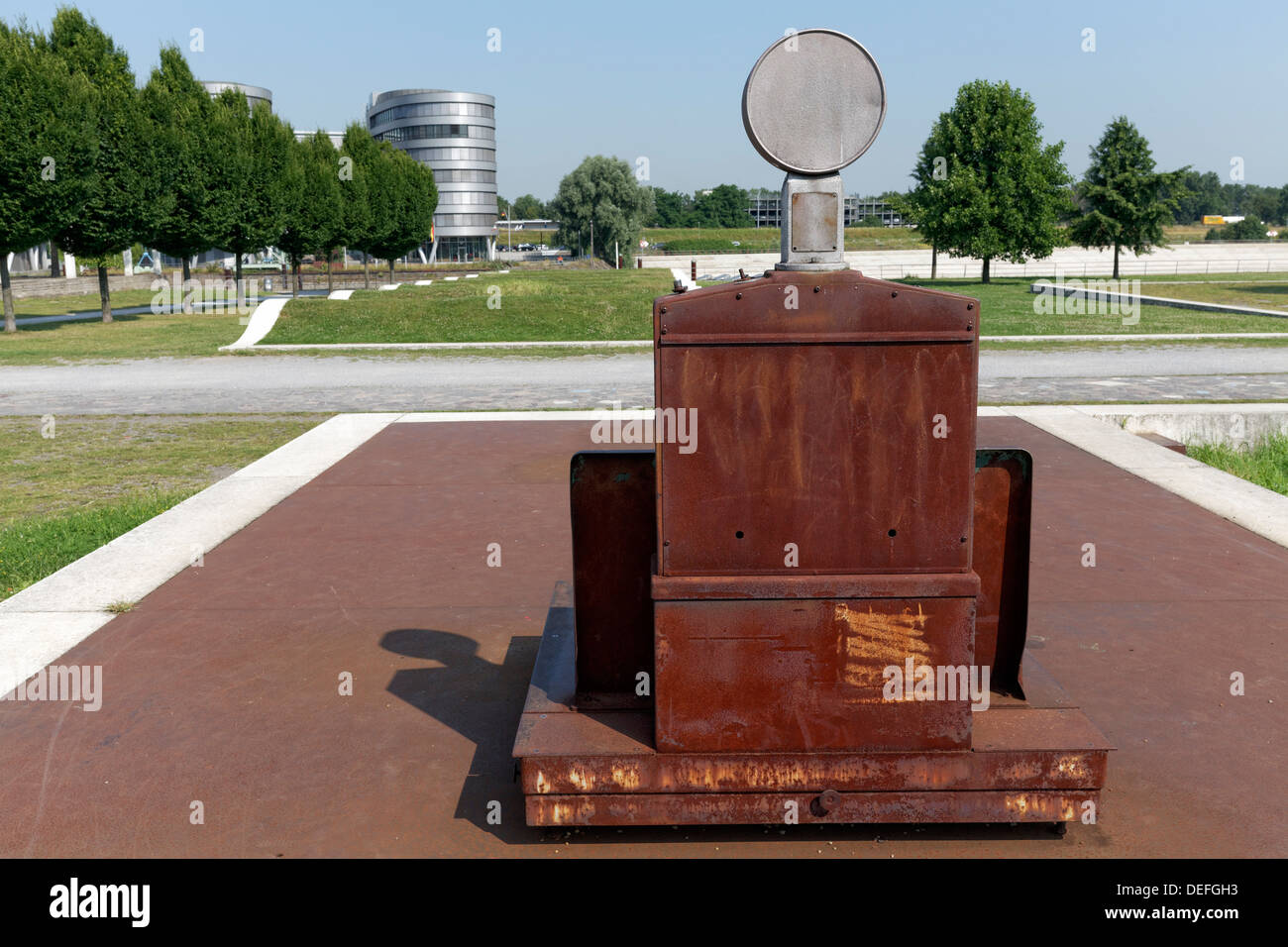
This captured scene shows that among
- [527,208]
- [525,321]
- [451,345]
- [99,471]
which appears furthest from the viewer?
[527,208]

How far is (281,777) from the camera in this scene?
362 cm

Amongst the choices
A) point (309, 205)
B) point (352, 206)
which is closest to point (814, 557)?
point (309, 205)

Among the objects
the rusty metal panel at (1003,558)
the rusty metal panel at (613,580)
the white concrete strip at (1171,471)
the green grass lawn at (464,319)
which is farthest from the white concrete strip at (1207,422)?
the green grass lawn at (464,319)

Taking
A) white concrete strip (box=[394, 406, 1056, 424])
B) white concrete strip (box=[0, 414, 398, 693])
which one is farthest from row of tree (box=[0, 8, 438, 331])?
white concrete strip (box=[0, 414, 398, 693])

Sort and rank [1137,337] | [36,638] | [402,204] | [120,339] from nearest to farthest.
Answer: [36,638]
[1137,337]
[120,339]
[402,204]

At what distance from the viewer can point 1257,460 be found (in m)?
10.1

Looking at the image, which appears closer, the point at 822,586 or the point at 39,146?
the point at 822,586

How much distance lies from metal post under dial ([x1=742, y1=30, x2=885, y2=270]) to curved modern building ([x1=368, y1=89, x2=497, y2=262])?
393ft

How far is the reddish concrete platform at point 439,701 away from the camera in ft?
10.6

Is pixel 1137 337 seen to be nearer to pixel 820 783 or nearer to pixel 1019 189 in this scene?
pixel 820 783

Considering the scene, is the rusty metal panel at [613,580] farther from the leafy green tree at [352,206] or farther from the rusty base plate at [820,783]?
the leafy green tree at [352,206]

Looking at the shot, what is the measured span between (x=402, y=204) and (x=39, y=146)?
29268mm

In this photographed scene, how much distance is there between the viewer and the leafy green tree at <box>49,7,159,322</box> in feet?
98.1

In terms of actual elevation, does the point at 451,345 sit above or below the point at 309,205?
below
